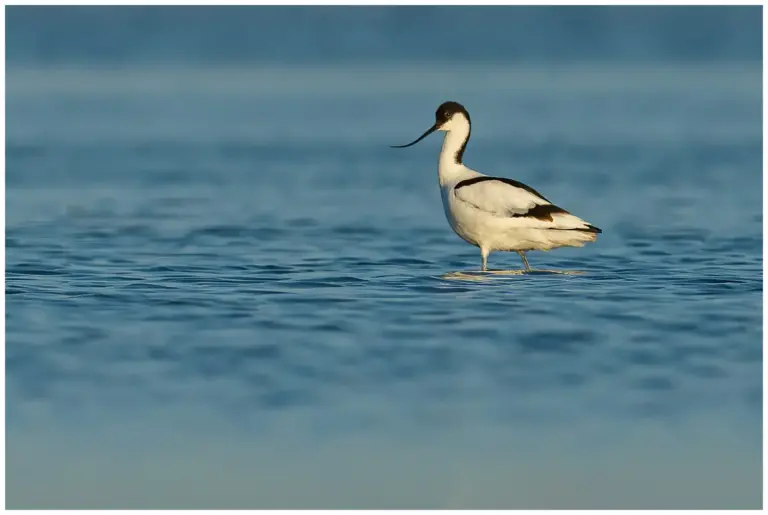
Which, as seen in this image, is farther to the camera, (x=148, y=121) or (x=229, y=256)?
(x=148, y=121)

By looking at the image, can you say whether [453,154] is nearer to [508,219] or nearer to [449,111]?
[449,111]

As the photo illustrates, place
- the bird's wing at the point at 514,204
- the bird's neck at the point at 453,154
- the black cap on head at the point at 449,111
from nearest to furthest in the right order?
the bird's wing at the point at 514,204
the bird's neck at the point at 453,154
the black cap on head at the point at 449,111

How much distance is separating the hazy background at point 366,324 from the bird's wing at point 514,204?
0.41 metres

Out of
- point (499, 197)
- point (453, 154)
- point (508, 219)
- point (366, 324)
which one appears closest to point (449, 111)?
point (453, 154)

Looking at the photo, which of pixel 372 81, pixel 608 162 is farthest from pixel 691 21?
pixel 608 162

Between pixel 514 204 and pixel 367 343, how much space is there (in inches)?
117

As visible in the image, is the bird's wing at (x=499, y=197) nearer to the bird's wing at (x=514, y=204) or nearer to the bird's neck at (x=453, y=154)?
the bird's wing at (x=514, y=204)

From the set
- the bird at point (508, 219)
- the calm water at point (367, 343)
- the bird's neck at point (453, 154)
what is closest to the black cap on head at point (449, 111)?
the bird's neck at point (453, 154)

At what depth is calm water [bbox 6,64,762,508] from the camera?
666cm

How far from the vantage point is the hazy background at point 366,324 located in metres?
6.69

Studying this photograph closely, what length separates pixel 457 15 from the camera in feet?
159

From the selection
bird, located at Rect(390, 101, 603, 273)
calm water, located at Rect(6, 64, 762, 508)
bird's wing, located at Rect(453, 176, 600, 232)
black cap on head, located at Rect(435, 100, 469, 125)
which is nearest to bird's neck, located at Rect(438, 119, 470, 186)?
black cap on head, located at Rect(435, 100, 469, 125)

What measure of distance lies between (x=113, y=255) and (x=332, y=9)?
1359 inches

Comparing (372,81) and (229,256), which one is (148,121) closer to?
(372,81)
